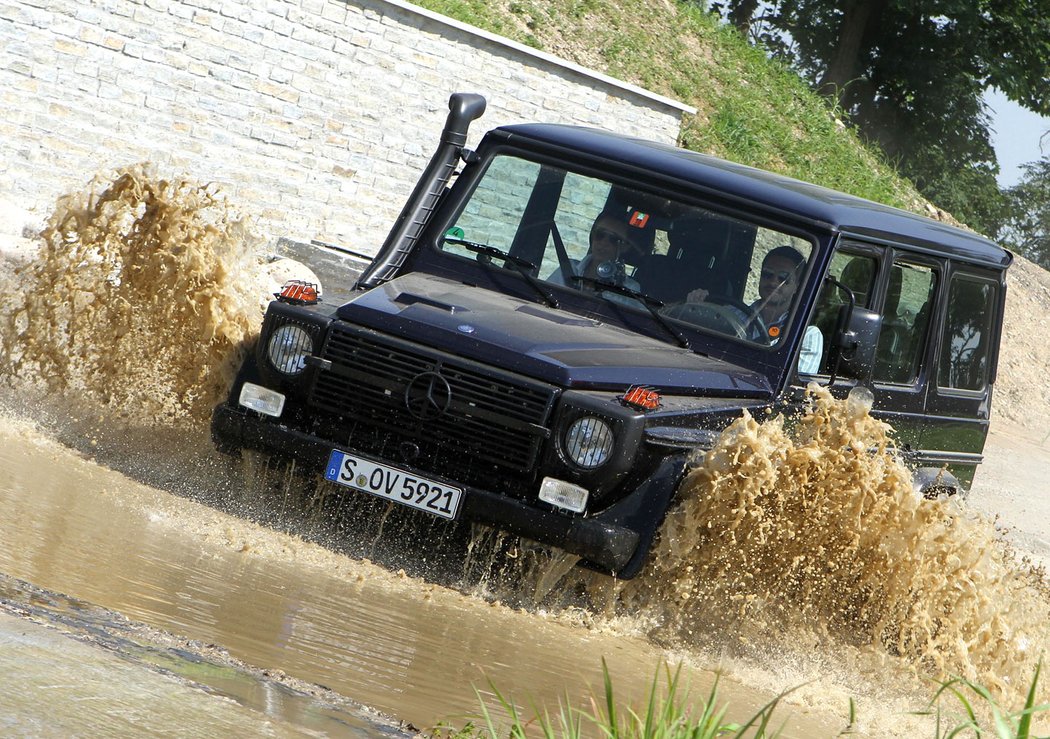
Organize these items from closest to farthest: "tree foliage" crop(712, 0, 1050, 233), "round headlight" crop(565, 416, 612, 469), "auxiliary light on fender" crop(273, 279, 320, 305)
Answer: "round headlight" crop(565, 416, 612, 469) < "auxiliary light on fender" crop(273, 279, 320, 305) < "tree foliage" crop(712, 0, 1050, 233)

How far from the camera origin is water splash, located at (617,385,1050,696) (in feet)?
17.8

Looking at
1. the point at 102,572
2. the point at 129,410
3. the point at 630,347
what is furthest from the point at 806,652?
the point at 129,410

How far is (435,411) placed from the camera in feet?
18.0

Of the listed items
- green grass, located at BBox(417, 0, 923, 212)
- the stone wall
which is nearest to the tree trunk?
green grass, located at BBox(417, 0, 923, 212)

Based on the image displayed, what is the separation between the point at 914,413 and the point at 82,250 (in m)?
4.37

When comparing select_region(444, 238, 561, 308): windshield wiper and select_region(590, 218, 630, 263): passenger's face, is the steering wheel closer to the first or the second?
select_region(590, 218, 630, 263): passenger's face

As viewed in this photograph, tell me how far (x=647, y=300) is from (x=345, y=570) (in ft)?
6.24

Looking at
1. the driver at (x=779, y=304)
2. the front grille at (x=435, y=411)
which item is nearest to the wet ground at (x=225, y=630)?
the front grille at (x=435, y=411)

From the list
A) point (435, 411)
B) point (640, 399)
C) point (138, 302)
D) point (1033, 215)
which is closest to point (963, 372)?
point (640, 399)

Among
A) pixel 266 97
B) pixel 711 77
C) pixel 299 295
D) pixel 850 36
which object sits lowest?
pixel 299 295

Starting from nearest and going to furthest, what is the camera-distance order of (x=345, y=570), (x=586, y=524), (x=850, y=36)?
(x=586, y=524)
(x=345, y=570)
(x=850, y=36)

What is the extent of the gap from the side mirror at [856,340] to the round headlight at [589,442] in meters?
1.44

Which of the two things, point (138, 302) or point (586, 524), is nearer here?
point (586, 524)

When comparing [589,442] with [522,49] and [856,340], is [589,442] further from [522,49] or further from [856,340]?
[522,49]
